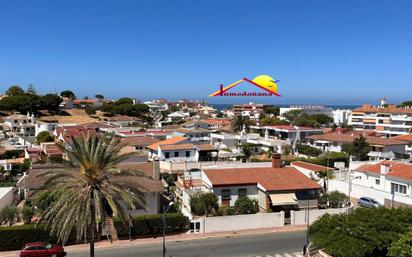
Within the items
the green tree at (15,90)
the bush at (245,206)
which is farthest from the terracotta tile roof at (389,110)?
the green tree at (15,90)

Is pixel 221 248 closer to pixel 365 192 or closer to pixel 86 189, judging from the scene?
pixel 86 189

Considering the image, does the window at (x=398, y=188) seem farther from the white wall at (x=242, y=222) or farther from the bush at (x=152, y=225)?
the bush at (x=152, y=225)

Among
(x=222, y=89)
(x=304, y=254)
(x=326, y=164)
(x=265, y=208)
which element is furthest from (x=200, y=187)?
(x=326, y=164)

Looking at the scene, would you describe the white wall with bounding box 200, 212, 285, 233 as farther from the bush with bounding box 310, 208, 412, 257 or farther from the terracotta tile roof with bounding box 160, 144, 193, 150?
the terracotta tile roof with bounding box 160, 144, 193, 150


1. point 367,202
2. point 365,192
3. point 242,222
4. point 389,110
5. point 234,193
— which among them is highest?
point 389,110

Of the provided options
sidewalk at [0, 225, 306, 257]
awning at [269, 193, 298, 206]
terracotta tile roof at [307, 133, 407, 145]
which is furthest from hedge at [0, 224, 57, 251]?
terracotta tile roof at [307, 133, 407, 145]

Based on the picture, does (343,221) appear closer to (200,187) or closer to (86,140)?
(86,140)

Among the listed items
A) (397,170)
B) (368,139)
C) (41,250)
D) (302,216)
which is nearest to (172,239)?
(41,250)
